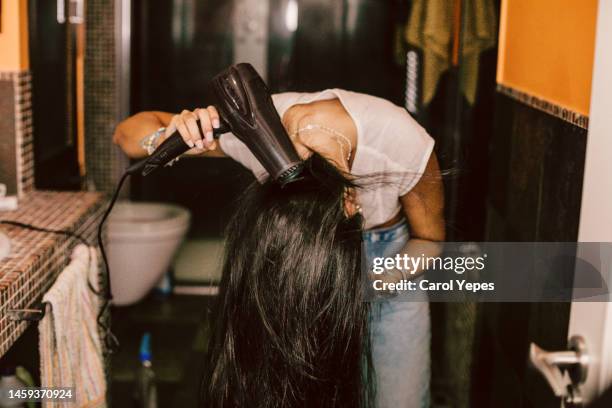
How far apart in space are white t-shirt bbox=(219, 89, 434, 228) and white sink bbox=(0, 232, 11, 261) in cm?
48

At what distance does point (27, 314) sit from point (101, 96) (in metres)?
1.70

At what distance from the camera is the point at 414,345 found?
1.48 m

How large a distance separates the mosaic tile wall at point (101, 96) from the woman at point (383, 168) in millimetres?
1387

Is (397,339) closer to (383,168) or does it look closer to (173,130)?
(383,168)

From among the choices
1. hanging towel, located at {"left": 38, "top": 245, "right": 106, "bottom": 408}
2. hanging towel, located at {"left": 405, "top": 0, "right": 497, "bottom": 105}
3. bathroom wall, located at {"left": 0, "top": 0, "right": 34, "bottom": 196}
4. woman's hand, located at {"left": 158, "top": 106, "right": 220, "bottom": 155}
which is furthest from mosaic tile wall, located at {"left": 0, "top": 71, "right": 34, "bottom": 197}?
hanging towel, located at {"left": 405, "top": 0, "right": 497, "bottom": 105}

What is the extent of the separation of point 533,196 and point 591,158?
0.71m

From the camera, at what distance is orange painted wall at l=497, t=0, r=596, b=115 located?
4.08ft

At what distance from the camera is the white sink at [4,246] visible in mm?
1330

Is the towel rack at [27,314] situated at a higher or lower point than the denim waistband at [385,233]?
lower

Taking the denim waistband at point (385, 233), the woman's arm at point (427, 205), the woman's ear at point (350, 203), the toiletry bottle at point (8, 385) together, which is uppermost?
the woman's ear at point (350, 203)

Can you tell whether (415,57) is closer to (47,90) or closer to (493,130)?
(493,130)

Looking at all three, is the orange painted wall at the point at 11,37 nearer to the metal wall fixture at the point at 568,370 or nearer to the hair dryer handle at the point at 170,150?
the hair dryer handle at the point at 170,150

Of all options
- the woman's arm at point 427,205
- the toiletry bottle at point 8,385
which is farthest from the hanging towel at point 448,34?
the toiletry bottle at point 8,385
